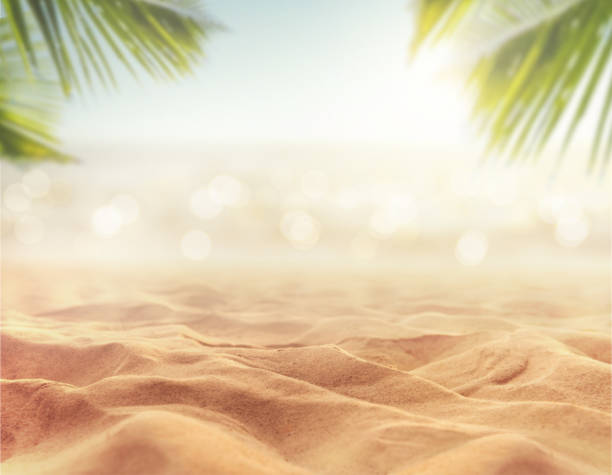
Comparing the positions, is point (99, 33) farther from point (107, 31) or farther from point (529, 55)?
point (529, 55)

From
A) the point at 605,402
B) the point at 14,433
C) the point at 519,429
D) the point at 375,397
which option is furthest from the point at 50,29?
the point at 605,402

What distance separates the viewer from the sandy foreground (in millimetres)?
860

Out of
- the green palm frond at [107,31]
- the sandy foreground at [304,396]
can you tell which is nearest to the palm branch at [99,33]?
the green palm frond at [107,31]

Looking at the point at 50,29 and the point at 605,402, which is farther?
the point at 605,402

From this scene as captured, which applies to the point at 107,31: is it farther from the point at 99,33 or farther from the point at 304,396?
the point at 304,396

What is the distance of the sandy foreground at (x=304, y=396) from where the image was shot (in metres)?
0.86

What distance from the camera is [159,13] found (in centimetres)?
135

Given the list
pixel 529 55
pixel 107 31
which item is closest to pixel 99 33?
pixel 107 31

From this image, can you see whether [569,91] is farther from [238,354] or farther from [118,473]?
[238,354]

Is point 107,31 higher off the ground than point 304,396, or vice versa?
point 107,31

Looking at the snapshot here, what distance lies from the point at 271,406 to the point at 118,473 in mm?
421

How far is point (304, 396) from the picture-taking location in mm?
1171

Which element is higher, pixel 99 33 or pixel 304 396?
pixel 99 33

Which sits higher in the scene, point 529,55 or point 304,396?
point 529,55
